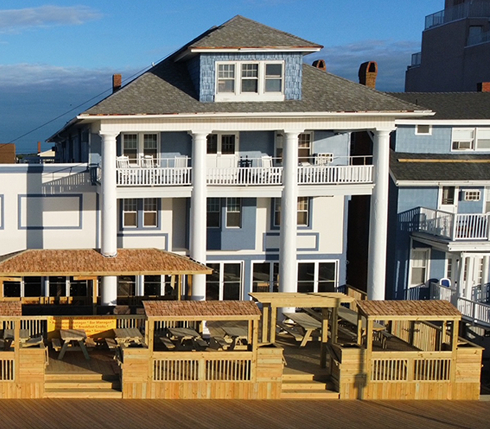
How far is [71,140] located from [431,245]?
1695cm

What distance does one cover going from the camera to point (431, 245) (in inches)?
1219

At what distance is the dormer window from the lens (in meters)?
28.2

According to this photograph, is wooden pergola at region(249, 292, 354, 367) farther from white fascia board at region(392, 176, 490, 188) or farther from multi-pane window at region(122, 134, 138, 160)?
multi-pane window at region(122, 134, 138, 160)

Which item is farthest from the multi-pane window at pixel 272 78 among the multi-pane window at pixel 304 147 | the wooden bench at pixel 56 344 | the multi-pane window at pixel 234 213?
the wooden bench at pixel 56 344

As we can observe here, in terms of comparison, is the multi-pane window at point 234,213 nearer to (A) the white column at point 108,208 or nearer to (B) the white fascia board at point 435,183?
(A) the white column at point 108,208

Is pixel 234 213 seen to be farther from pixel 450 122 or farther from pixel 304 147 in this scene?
pixel 450 122

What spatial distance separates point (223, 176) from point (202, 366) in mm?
10276

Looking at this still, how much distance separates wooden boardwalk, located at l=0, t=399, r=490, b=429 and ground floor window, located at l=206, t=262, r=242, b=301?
11089mm

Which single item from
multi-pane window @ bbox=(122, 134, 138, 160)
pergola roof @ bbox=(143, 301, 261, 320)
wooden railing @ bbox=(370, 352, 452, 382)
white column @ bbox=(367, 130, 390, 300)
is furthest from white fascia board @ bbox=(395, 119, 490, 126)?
pergola roof @ bbox=(143, 301, 261, 320)

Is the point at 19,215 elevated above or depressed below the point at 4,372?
above

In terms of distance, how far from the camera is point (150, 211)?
3100 cm

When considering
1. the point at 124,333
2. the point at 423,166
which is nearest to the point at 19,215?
the point at 124,333

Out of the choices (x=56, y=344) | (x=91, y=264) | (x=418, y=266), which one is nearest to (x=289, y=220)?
(x=418, y=266)

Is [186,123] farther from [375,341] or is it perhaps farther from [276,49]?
[375,341]
